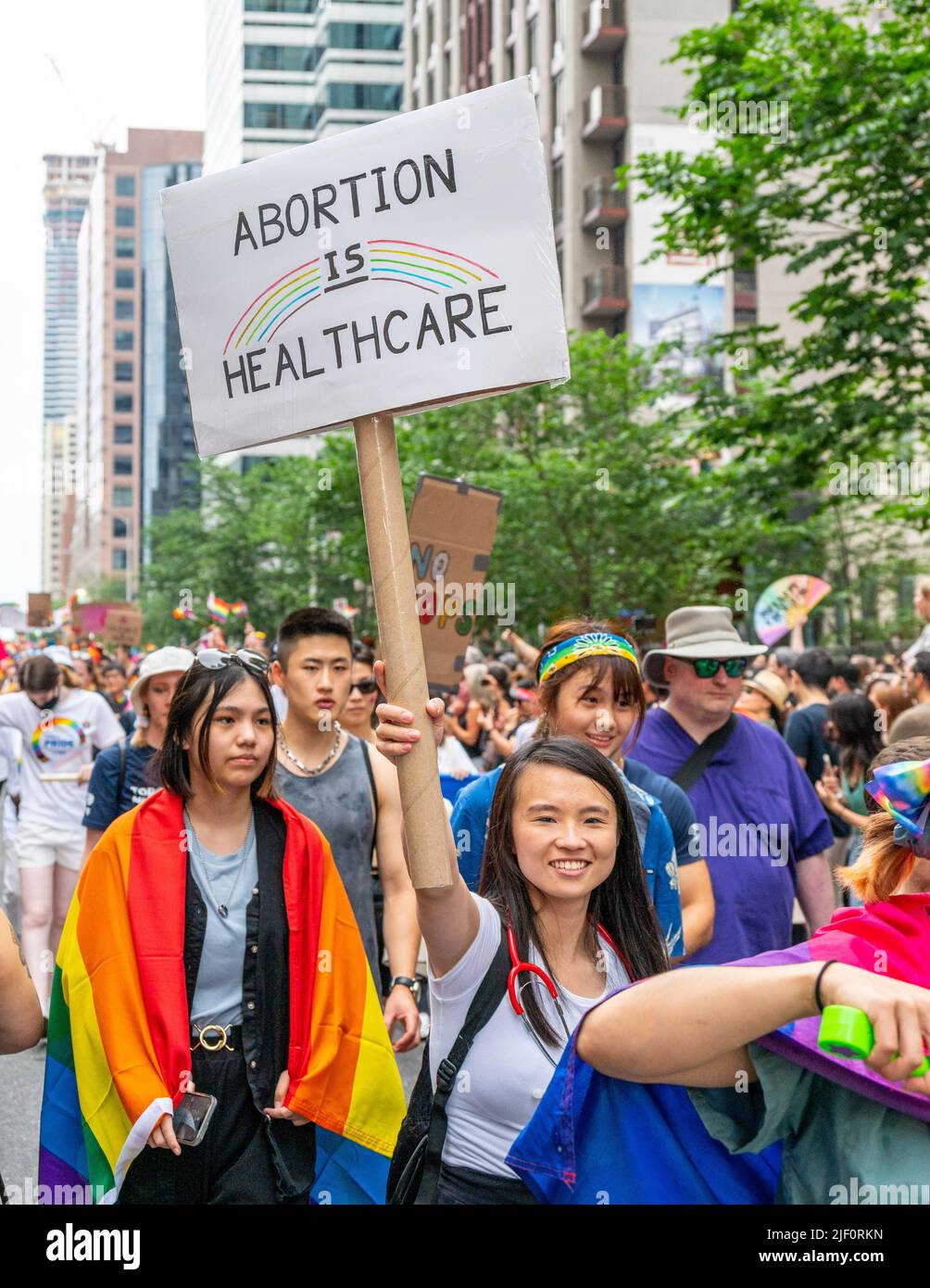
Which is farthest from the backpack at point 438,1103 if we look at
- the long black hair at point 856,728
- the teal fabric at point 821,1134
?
the long black hair at point 856,728

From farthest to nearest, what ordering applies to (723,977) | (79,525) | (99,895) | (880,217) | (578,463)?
1. (79,525)
2. (578,463)
3. (880,217)
4. (99,895)
5. (723,977)

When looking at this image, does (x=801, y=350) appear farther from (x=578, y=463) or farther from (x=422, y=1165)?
(x=422, y=1165)

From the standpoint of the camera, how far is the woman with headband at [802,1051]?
2008mm

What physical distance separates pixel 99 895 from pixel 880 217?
12293mm

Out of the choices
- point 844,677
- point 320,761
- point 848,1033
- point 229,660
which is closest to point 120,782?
point 320,761

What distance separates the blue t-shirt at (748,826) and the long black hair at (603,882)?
182 centimetres

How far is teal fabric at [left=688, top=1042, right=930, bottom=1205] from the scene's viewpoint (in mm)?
2121

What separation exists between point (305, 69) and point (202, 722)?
316 feet

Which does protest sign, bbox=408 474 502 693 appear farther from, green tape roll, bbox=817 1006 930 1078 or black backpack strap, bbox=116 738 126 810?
green tape roll, bbox=817 1006 930 1078

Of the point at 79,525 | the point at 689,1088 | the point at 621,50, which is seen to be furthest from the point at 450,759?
the point at 79,525

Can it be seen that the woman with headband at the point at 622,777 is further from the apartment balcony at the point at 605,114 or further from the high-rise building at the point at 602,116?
the apartment balcony at the point at 605,114

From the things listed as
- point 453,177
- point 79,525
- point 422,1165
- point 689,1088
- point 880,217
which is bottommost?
point 422,1165

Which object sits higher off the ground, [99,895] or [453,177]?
[453,177]

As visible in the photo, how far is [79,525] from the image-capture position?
647 ft
